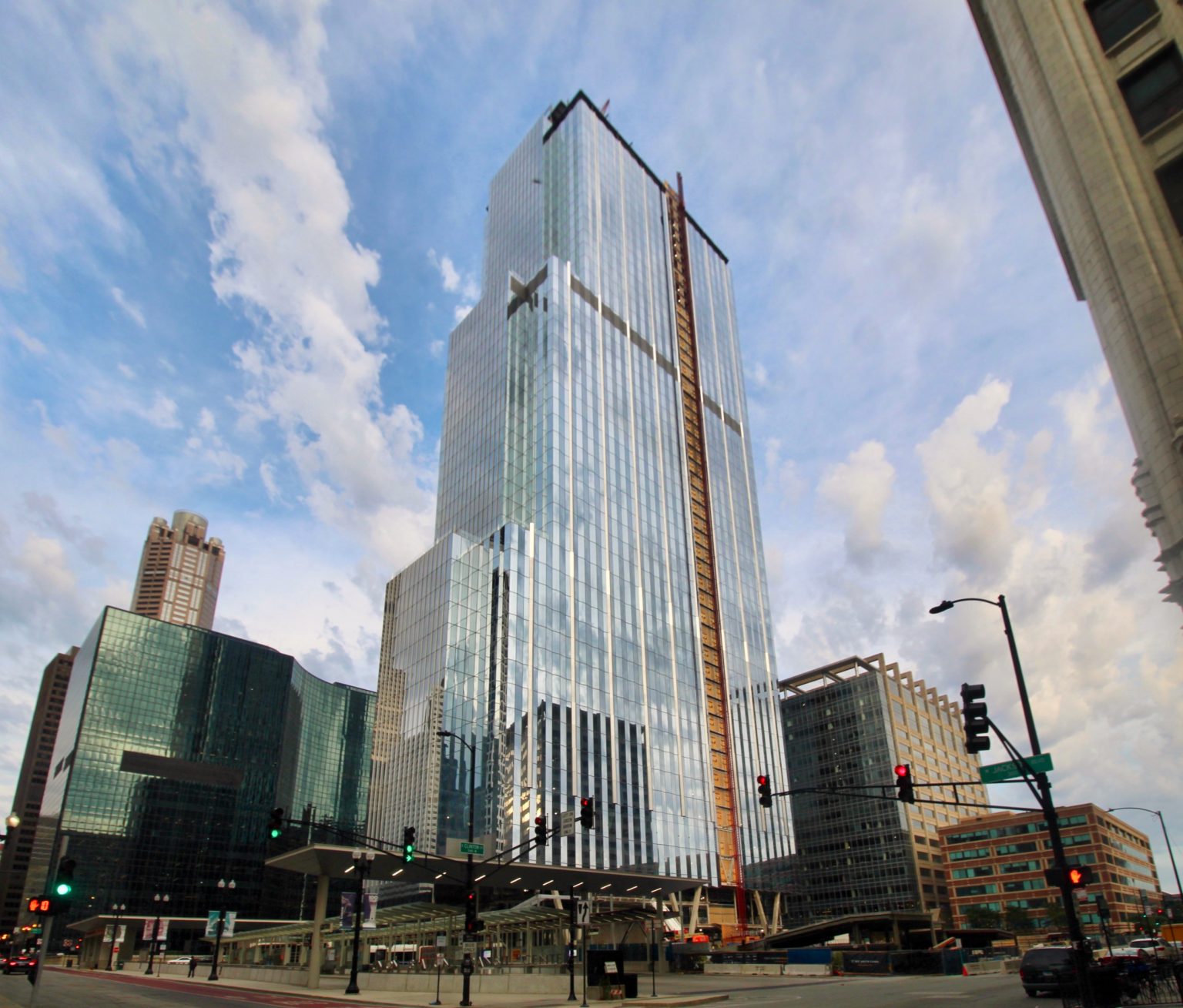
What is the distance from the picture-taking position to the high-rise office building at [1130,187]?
55.1 feet

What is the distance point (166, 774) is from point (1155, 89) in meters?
199

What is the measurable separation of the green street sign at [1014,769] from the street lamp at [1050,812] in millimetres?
323

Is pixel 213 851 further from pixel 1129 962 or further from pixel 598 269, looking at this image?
pixel 1129 962

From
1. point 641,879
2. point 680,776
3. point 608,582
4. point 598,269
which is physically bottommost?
point 641,879

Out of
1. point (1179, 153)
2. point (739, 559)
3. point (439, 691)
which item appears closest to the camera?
point (1179, 153)

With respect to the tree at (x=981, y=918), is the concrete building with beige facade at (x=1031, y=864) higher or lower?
higher

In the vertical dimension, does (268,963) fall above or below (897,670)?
below

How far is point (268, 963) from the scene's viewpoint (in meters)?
74.0

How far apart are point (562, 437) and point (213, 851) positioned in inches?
5561

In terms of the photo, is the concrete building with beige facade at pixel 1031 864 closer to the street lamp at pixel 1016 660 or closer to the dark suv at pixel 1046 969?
the dark suv at pixel 1046 969

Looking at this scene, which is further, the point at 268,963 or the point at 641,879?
the point at 268,963

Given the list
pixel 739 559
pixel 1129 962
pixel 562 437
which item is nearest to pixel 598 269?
pixel 562 437

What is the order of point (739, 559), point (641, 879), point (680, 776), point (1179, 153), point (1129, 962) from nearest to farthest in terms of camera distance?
point (1179, 153)
point (1129, 962)
point (641, 879)
point (680, 776)
point (739, 559)

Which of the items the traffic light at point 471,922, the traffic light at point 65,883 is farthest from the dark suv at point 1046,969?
the traffic light at point 65,883
